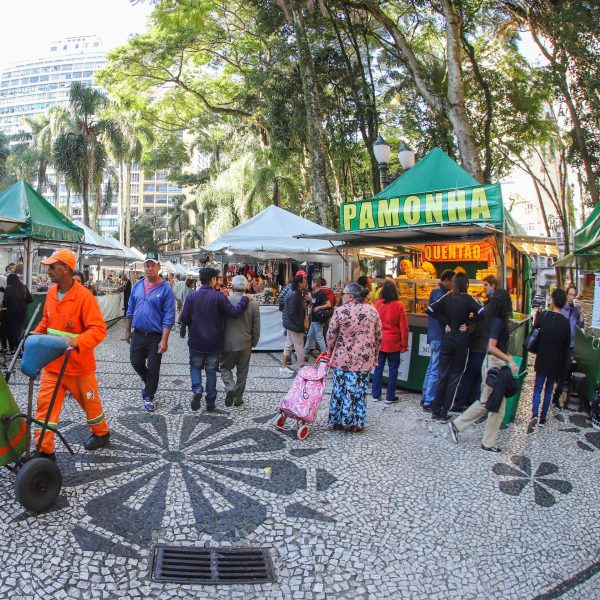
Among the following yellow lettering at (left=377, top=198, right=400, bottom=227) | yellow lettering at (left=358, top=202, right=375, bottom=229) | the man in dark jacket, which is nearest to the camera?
yellow lettering at (left=377, top=198, right=400, bottom=227)

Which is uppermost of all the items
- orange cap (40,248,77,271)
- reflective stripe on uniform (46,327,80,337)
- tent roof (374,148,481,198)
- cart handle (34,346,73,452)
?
tent roof (374,148,481,198)

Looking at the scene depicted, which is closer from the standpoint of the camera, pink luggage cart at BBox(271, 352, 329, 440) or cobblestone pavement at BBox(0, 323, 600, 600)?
cobblestone pavement at BBox(0, 323, 600, 600)

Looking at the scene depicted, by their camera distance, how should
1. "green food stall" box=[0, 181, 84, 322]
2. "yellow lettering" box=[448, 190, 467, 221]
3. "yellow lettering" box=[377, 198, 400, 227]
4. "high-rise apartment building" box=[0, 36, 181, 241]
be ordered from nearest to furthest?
1. "yellow lettering" box=[448, 190, 467, 221]
2. "yellow lettering" box=[377, 198, 400, 227]
3. "green food stall" box=[0, 181, 84, 322]
4. "high-rise apartment building" box=[0, 36, 181, 241]

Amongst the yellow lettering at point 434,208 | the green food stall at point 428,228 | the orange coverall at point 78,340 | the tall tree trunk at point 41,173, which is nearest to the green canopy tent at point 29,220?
the green food stall at point 428,228

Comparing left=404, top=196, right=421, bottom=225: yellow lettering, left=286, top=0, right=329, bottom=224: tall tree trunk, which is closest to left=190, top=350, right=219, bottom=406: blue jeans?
left=404, top=196, right=421, bottom=225: yellow lettering

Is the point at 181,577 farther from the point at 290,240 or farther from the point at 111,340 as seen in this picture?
the point at 111,340

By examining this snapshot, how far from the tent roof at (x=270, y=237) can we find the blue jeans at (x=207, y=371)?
480 cm

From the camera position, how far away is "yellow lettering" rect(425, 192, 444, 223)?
6430 mm

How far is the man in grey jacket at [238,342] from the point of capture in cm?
590

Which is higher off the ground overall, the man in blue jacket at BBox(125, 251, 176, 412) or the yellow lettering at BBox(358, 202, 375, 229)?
the yellow lettering at BBox(358, 202, 375, 229)

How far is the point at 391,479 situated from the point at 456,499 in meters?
0.55

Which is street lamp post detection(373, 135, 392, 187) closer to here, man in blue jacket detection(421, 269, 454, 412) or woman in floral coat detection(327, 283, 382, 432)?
man in blue jacket detection(421, 269, 454, 412)

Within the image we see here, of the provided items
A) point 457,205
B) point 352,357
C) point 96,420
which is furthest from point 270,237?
point 96,420

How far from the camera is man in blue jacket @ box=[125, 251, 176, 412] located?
17.9ft
